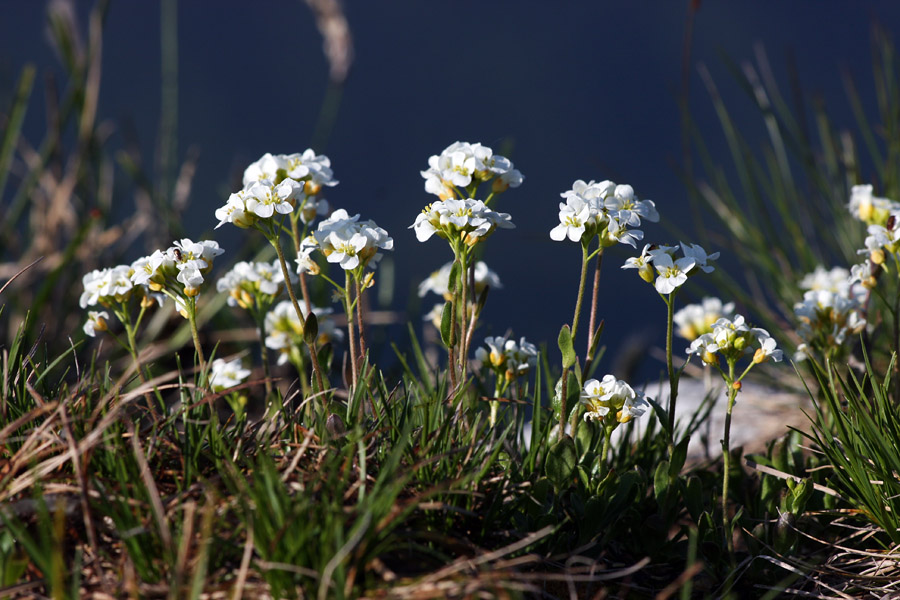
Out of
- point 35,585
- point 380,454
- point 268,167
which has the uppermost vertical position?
point 268,167

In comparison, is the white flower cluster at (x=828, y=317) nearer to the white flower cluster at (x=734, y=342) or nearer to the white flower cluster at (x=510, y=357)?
the white flower cluster at (x=734, y=342)

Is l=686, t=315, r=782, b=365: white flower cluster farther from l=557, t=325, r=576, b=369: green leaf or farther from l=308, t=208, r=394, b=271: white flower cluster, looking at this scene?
l=308, t=208, r=394, b=271: white flower cluster

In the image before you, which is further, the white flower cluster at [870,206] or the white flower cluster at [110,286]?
the white flower cluster at [870,206]

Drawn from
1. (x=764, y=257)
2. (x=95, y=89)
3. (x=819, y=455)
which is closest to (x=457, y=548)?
(x=819, y=455)

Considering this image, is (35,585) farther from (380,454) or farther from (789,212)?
(789,212)

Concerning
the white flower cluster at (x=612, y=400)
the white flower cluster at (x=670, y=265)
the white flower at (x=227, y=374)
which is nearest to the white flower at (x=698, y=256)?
the white flower cluster at (x=670, y=265)

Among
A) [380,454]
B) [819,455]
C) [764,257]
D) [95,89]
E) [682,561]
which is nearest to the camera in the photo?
[380,454]

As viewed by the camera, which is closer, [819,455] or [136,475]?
[136,475]
